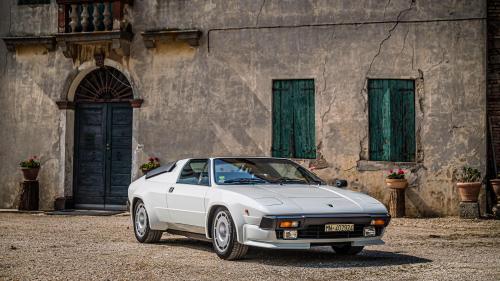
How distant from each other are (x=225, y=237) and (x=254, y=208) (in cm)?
69

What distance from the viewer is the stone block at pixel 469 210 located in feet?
49.1

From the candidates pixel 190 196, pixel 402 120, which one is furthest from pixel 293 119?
pixel 190 196

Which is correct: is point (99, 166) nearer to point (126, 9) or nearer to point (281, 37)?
point (126, 9)

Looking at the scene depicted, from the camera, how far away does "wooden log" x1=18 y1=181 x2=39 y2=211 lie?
1766 cm

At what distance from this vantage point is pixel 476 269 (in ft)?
25.8

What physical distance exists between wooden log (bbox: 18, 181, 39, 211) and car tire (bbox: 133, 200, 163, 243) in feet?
24.9

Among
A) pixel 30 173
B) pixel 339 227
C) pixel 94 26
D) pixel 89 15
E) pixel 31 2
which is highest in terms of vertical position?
pixel 31 2

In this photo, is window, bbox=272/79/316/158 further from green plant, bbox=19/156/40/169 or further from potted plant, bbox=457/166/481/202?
green plant, bbox=19/156/40/169

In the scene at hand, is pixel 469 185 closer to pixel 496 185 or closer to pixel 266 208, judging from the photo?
pixel 496 185

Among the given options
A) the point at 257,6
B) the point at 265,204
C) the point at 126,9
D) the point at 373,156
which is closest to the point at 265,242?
the point at 265,204

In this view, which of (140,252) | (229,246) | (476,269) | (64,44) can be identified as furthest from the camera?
(64,44)

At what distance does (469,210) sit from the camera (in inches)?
590

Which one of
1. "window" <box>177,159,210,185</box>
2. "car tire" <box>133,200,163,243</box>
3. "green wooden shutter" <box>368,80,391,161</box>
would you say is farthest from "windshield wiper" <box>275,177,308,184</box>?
"green wooden shutter" <box>368,80,391,161</box>

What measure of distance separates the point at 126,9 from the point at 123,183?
4.09 metres
